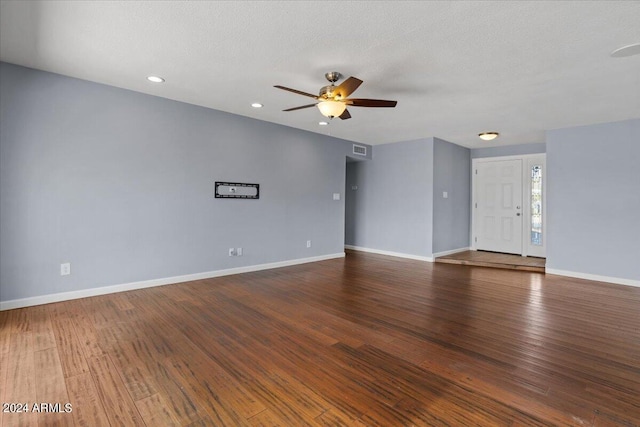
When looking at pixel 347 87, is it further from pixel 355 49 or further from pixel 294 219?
pixel 294 219

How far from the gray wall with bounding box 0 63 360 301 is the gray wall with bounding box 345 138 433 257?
2.48 meters

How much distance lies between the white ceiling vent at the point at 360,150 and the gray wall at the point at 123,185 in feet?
5.95

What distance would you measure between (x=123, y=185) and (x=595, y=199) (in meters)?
7.05

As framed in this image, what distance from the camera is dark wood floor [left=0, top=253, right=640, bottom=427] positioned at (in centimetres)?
170

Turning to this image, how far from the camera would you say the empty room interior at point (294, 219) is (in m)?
1.93

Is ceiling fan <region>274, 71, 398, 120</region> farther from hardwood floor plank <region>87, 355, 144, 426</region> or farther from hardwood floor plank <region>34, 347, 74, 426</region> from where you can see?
hardwood floor plank <region>34, 347, 74, 426</region>

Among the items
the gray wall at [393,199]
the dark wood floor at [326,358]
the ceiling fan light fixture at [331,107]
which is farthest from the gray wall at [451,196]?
the ceiling fan light fixture at [331,107]

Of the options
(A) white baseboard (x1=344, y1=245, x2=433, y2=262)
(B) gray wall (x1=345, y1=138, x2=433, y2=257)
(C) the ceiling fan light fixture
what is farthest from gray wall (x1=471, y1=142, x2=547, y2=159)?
(C) the ceiling fan light fixture

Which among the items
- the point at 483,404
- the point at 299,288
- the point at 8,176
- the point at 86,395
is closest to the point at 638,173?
the point at 483,404

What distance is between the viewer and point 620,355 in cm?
238

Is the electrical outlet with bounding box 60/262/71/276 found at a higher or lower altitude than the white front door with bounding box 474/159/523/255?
lower

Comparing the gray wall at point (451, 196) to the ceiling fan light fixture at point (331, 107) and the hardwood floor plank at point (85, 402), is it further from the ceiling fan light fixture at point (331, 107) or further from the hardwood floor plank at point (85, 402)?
the hardwood floor plank at point (85, 402)

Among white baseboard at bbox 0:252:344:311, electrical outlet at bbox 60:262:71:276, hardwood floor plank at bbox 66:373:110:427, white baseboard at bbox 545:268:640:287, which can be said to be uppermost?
electrical outlet at bbox 60:262:71:276

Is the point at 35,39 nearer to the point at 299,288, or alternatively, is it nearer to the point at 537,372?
the point at 299,288
